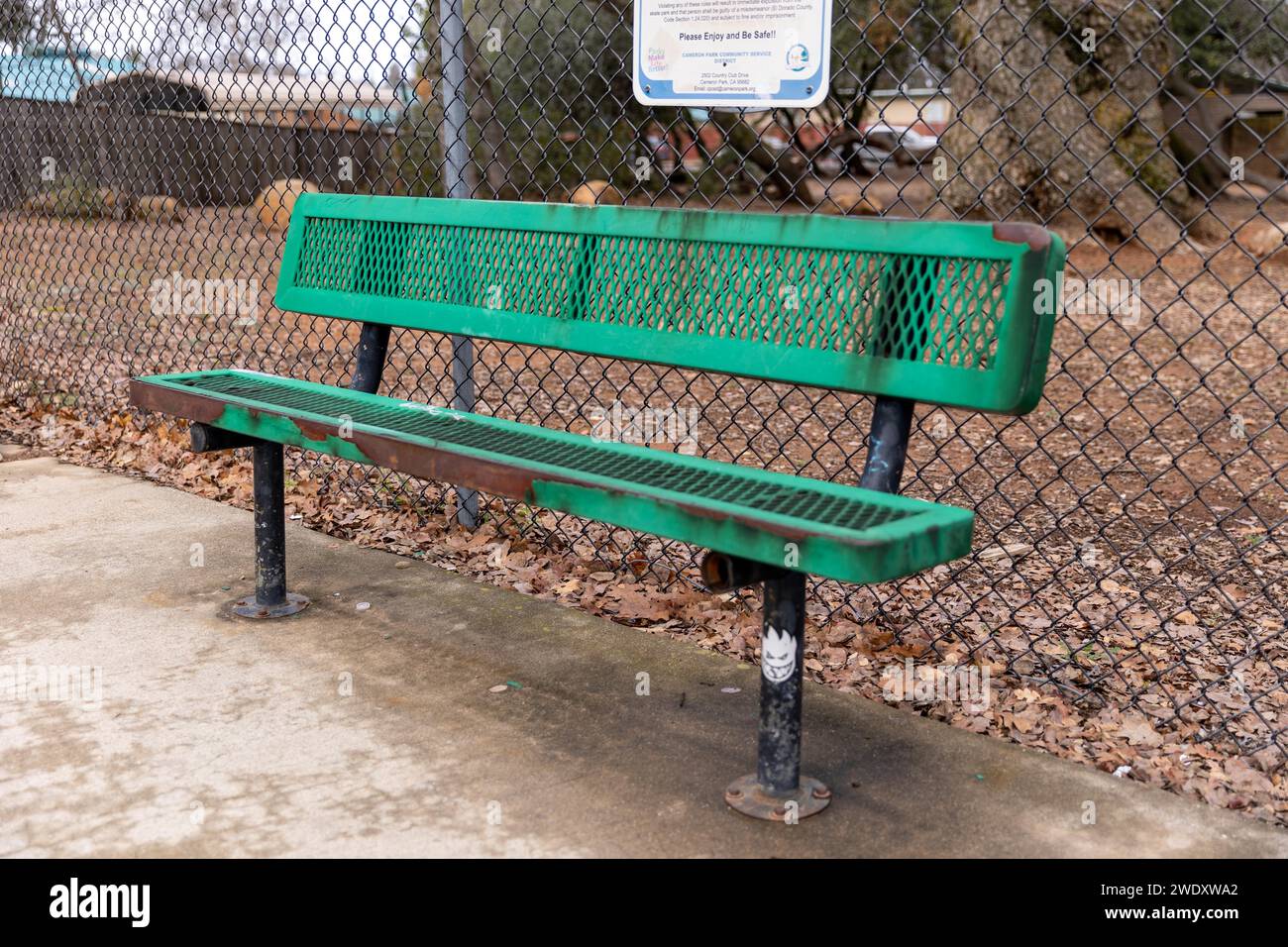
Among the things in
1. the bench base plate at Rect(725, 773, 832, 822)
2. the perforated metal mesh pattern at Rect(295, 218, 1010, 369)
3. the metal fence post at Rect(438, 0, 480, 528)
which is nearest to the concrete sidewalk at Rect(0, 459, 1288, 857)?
the bench base plate at Rect(725, 773, 832, 822)

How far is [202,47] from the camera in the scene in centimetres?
784

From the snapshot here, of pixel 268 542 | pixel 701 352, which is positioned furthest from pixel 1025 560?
pixel 268 542

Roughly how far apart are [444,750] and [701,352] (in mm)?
1063

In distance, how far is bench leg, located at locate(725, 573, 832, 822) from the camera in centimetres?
251

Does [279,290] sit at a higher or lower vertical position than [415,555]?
higher

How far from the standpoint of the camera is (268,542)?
144 inches

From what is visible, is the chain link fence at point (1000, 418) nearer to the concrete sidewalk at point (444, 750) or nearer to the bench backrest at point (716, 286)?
the bench backrest at point (716, 286)

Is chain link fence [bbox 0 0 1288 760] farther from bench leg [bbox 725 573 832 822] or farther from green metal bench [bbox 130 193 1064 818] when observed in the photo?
bench leg [bbox 725 573 832 822]

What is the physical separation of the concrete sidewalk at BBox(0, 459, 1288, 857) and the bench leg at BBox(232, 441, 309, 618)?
0.27 feet

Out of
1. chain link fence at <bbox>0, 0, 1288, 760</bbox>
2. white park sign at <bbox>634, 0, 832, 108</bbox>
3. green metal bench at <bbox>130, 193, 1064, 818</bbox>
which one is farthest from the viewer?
chain link fence at <bbox>0, 0, 1288, 760</bbox>

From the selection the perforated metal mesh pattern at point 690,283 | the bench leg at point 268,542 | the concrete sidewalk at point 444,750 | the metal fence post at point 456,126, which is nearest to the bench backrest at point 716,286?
the perforated metal mesh pattern at point 690,283

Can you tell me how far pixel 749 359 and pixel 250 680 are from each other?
1.43 m

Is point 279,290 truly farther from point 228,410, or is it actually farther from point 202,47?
point 202,47

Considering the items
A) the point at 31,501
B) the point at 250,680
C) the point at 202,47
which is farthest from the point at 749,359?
the point at 202,47
